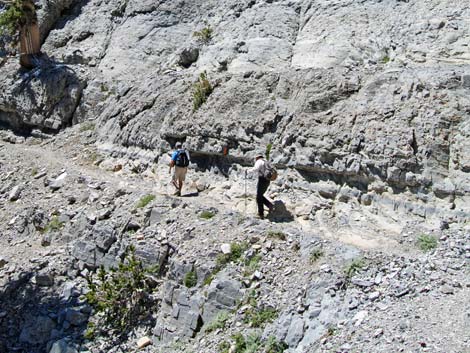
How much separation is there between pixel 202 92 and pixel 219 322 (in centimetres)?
799

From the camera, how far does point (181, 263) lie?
1112 cm

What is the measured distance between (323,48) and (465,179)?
21.2 ft

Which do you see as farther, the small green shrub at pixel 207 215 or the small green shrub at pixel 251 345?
the small green shrub at pixel 207 215

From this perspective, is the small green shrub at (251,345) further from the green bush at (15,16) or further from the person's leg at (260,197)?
the green bush at (15,16)

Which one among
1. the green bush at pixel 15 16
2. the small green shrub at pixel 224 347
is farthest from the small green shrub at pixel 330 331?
the green bush at pixel 15 16

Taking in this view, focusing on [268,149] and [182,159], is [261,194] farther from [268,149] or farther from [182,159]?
[182,159]

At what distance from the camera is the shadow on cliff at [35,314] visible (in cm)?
1119

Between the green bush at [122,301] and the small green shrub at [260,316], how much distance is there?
8.98ft

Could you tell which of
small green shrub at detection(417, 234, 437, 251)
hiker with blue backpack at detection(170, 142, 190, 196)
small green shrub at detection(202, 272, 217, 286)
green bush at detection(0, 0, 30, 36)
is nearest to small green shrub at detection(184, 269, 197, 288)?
small green shrub at detection(202, 272, 217, 286)

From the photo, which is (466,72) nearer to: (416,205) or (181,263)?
(416,205)

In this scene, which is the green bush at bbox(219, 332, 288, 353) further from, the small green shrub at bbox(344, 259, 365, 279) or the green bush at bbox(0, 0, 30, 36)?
the green bush at bbox(0, 0, 30, 36)

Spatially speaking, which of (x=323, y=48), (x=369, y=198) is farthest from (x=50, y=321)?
(x=323, y=48)

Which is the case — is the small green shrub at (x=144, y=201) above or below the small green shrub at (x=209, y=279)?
above

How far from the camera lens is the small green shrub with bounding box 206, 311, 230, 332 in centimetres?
952
